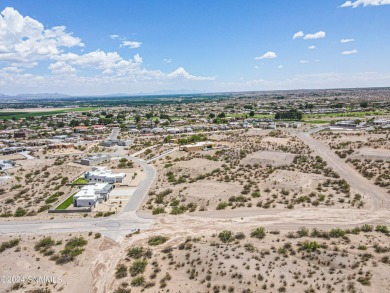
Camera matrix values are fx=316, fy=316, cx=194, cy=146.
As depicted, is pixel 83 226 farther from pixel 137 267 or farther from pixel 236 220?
pixel 236 220

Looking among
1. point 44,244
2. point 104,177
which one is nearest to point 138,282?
point 44,244

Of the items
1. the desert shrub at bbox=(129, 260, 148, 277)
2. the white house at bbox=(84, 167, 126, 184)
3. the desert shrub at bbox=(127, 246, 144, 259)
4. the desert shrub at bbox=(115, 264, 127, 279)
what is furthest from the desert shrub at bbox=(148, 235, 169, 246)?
the white house at bbox=(84, 167, 126, 184)

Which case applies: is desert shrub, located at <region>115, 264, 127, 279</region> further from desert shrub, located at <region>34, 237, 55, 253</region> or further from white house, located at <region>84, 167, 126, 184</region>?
white house, located at <region>84, 167, 126, 184</region>

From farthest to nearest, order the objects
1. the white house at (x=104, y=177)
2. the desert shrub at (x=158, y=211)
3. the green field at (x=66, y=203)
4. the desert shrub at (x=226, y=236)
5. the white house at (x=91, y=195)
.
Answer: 1. the white house at (x=104, y=177)
2. the green field at (x=66, y=203)
3. the white house at (x=91, y=195)
4. the desert shrub at (x=158, y=211)
5. the desert shrub at (x=226, y=236)

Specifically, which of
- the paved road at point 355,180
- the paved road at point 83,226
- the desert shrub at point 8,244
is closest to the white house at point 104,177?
the paved road at point 83,226

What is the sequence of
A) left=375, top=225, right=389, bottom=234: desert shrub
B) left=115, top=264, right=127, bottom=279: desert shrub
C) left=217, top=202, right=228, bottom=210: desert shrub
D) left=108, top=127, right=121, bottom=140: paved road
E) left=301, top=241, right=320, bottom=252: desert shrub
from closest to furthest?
left=115, top=264, right=127, bottom=279: desert shrub < left=301, top=241, right=320, bottom=252: desert shrub < left=375, top=225, right=389, bottom=234: desert shrub < left=217, top=202, right=228, bottom=210: desert shrub < left=108, top=127, right=121, bottom=140: paved road

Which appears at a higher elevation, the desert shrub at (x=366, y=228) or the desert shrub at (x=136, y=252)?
the desert shrub at (x=366, y=228)

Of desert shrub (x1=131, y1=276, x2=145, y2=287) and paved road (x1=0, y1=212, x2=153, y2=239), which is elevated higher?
desert shrub (x1=131, y1=276, x2=145, y2=287)

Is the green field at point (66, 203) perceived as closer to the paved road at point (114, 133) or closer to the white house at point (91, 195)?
the white house at point (91, 195)
